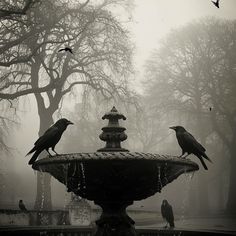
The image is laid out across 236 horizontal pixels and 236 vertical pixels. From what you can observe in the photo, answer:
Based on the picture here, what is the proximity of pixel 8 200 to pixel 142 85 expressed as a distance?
29558 millimetres

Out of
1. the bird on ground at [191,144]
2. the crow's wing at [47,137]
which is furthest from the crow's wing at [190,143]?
the crow's wing at [47,137]

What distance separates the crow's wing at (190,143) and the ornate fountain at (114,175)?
0.32m

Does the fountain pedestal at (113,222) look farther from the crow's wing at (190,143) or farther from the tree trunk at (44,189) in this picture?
the tree trunk at (44,189)

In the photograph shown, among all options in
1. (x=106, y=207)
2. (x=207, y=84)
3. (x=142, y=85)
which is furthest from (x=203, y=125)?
(x=106, y=207)

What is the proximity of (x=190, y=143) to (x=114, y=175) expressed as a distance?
145cm

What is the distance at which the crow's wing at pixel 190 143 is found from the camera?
716cm

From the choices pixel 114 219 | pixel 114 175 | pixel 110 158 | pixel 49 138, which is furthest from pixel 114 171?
pixel 114 219

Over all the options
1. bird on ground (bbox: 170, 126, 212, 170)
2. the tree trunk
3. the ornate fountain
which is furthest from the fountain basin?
the tree trunk

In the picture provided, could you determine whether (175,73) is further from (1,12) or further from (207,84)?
(1,12)

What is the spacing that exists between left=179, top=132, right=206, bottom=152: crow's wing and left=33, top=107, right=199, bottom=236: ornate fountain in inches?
12.7

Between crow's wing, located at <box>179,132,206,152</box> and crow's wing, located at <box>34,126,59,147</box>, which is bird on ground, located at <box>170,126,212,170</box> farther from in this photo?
crow's wing, located at <box>34,126,59,147</box>

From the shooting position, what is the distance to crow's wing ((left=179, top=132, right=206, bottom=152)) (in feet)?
23.5

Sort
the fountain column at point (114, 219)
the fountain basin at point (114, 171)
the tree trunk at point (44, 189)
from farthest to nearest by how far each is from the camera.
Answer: the tree trunk at point (44, 189), the fountain column at point (114, 219), the fountain basin at point (114, 171)

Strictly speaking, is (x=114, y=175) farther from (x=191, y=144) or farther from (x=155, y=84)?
(x=155, y=84)
